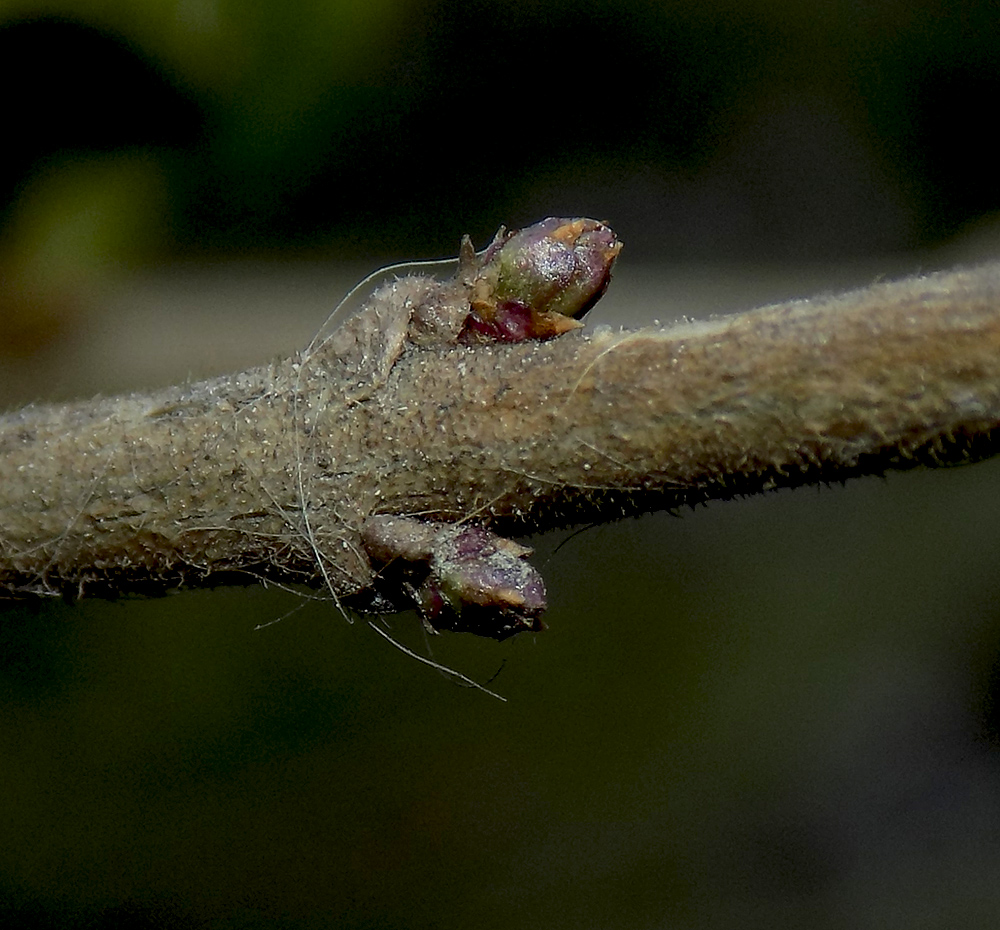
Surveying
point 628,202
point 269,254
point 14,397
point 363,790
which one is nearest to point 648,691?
point 363,790

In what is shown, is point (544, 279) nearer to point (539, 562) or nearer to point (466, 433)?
point (466, 433)

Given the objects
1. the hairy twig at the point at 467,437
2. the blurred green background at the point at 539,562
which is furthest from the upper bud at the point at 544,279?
the blurred green background at the point at 539,562

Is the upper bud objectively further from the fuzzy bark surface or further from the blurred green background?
the blurred green background

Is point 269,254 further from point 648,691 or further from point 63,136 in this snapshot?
point 648,691

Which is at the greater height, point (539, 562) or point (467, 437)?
point (539, 562)

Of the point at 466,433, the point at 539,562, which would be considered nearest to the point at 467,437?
the point at 466,433

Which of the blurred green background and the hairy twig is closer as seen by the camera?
the hairy twig

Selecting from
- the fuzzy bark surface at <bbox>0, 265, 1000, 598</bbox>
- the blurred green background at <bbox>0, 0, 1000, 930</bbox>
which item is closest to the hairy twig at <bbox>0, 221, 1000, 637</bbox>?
the fuzzy bark surface at <bbox>0, 265, 1000, 598</bbox>
